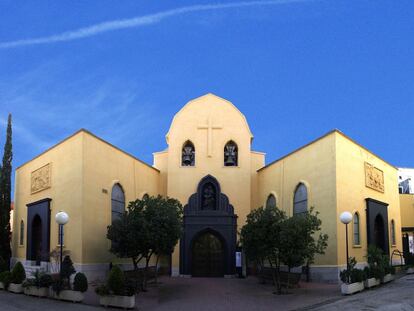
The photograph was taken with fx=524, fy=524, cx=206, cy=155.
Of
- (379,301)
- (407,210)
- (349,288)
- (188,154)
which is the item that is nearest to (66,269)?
(349,288)

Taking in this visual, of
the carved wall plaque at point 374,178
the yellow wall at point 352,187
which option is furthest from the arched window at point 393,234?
the carved wall plaque at point 374,178

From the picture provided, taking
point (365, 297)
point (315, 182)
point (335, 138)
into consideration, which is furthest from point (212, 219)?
point (365, 297)

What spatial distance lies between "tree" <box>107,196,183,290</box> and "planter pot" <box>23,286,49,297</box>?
370cm

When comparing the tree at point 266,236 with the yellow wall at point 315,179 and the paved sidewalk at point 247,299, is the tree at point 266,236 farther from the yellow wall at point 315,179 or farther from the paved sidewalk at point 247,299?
the yellow wall at point 315,179

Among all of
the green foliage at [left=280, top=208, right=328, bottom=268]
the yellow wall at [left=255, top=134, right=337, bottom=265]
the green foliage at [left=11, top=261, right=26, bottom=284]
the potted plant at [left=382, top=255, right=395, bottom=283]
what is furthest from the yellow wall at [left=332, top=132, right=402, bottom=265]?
the green foliage at [left=11, top=261, right=26, bottom=284]

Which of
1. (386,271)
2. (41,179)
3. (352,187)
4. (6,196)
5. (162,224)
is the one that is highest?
(41,179)

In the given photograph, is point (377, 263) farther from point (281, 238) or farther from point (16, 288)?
point (16, 288)

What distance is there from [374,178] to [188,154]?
36.9 ft

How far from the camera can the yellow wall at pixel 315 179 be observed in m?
24.0

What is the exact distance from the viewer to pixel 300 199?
88.2 feet

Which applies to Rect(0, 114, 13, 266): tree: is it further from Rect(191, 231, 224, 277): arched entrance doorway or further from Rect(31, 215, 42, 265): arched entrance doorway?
Rect(191, 231, 224, 277): arched entrance doorway

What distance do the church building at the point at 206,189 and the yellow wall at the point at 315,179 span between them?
2.0 inches

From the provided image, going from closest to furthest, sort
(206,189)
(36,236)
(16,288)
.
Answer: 1. (16,288)
2. (36,236)
3. (206,189)

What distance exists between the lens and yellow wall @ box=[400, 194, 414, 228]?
36.7 metres
